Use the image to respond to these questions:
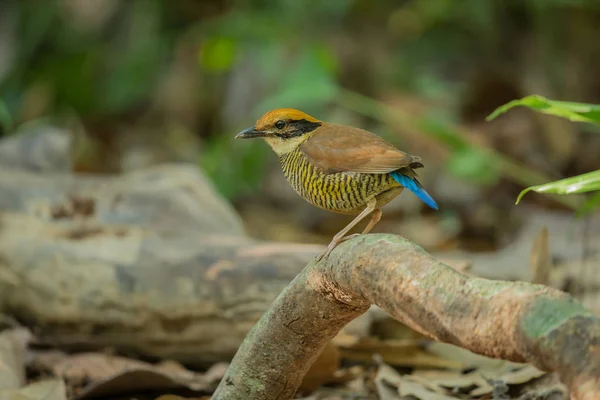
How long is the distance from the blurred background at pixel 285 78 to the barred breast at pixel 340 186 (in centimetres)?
491

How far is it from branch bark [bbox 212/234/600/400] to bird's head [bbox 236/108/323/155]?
27.8 inches

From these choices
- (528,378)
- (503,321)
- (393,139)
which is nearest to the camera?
(503,321)

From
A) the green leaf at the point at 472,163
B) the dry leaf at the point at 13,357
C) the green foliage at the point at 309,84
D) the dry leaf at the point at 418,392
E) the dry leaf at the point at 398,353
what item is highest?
the green foliage at the point at 309,84

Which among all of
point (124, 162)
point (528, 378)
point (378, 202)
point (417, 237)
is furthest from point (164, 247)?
point (124, 162)

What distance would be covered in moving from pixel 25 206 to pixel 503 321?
3.72 m

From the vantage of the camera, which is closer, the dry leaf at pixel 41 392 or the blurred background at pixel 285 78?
the dry leaf at pixel 41 392

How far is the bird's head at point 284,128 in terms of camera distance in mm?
3164

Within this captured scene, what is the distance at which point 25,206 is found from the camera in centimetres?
495

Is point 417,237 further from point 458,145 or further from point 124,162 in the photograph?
point 124,162

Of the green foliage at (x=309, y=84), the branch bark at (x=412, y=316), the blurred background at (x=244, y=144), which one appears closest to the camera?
the branch bark at (x=412, y=316)

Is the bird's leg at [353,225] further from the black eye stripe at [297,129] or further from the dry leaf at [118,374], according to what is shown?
the dry leaf at [118,374]

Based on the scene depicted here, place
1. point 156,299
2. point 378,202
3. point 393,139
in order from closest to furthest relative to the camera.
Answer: point 378,202 < point 156,299 < point 393,139

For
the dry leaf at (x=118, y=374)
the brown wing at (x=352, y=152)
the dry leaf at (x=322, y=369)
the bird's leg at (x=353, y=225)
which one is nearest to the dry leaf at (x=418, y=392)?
the dry leaf at (x=322, y=369)

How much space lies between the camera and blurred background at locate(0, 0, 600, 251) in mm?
8422
